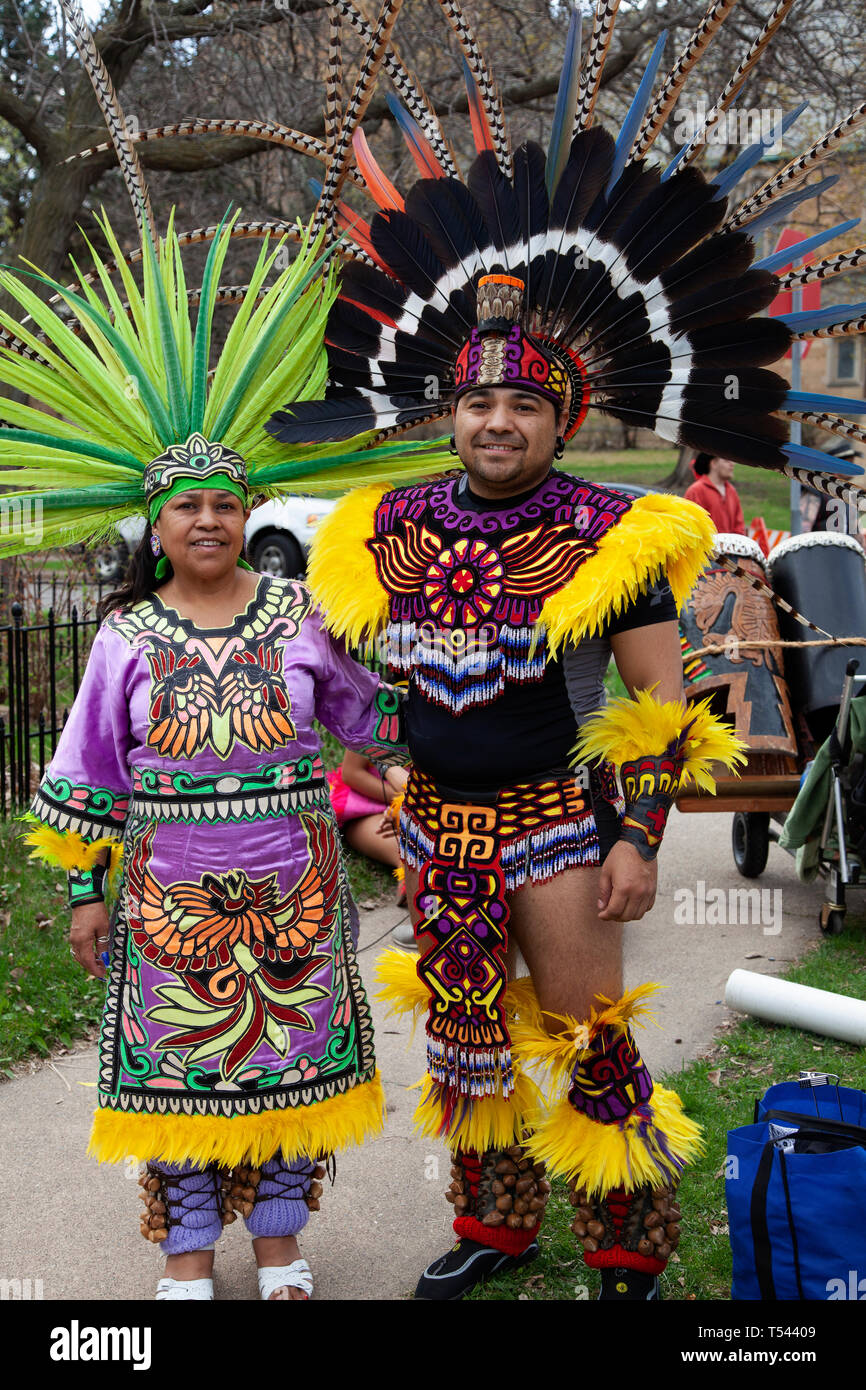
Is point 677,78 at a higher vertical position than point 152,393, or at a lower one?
higher

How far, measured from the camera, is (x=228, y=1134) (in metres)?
2.63

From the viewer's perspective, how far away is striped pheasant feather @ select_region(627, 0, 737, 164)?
256 cm

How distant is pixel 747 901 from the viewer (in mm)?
5758

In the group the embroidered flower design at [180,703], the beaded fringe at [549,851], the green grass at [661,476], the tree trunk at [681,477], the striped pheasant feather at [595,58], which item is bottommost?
the beaded fringe at [549,851]

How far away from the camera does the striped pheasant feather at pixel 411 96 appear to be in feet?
9.70

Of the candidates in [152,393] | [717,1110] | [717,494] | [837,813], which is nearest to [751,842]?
[837,813]

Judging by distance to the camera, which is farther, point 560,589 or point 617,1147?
point 617,1147

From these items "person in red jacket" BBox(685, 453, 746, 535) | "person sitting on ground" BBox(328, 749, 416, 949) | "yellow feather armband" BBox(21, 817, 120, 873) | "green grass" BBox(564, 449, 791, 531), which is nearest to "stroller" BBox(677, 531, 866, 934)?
"person sitting on ground" BBox(328, 749, 416, 949)

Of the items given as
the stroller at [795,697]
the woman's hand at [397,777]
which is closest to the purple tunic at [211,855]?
the woman's hand at [397,777]

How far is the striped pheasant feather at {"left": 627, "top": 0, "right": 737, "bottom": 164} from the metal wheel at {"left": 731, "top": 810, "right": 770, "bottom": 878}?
366 cm

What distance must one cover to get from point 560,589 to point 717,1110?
6.63 feet

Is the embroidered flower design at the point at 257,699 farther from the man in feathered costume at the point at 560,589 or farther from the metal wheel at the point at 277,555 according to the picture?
the metal wheel at the point at 277,555

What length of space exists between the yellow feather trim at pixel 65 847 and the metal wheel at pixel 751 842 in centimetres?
377

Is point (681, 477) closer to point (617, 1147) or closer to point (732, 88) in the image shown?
point (732, 88)
